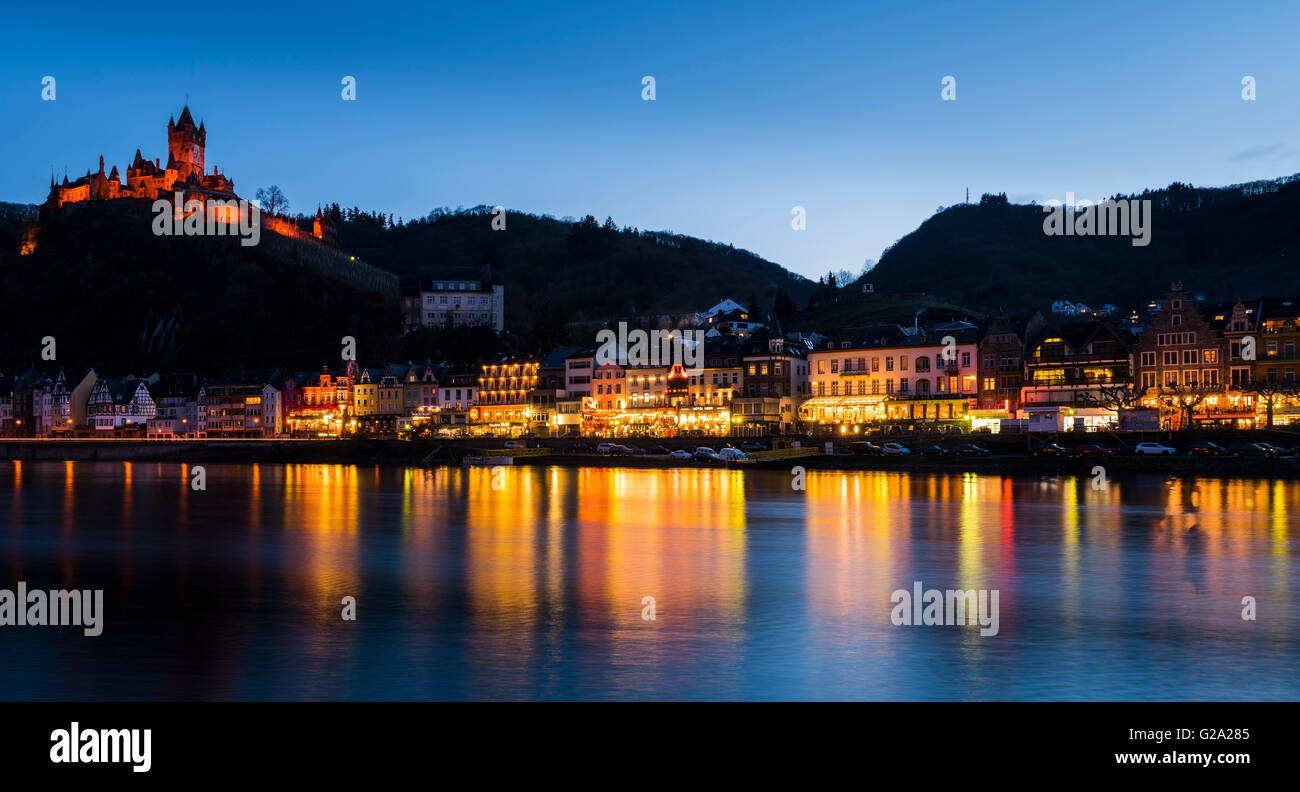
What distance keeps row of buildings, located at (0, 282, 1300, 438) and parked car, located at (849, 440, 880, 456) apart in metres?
5.01

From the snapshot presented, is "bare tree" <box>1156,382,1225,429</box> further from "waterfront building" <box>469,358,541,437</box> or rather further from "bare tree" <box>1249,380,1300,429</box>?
"waterfront building" <box>469,358,541,437</box>

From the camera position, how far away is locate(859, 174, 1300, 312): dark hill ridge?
158 m

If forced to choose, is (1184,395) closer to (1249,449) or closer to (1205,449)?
(1205,449)

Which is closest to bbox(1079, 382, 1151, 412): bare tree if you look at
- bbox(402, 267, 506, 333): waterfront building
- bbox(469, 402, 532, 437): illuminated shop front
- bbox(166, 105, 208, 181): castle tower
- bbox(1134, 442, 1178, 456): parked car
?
bbox(1134, 442, 1178, 456): parked car

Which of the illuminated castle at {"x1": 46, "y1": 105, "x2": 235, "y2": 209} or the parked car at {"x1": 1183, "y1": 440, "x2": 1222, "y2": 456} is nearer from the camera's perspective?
the parked car at {"x1": 1183, "y1": 440, "x2": 1222, "y2": 456}

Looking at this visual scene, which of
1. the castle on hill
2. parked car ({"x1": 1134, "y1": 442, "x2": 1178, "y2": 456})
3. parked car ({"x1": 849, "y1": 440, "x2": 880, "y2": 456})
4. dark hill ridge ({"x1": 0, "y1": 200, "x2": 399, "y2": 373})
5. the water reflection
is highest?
the castle on hill

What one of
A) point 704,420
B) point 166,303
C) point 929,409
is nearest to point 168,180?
point 166,303

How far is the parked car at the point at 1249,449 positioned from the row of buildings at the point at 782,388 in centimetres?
664

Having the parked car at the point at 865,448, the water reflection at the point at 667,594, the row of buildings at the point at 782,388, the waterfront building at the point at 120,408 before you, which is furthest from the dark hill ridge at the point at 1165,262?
the water reflection at the point at 667,594

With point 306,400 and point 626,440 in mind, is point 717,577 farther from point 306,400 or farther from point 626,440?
point 306,400

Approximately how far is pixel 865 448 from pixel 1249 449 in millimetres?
22165

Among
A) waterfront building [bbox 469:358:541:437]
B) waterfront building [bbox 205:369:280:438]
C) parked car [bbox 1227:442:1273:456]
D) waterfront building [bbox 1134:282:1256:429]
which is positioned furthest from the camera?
waterfront building [bbox 205:369:280:438]

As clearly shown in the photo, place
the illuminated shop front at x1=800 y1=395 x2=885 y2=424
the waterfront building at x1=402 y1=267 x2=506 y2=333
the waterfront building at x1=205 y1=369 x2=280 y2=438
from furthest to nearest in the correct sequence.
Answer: the waterfront building at x1=402 y1=267 x2=506 y2=333
the waterfront building at x1=205 y1=369 x2=280 y2=438
the illuminated shop front at x1=800 y1=395 x2=885 y2=424
